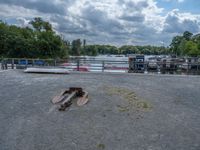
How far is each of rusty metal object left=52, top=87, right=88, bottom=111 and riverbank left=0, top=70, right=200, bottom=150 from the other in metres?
0.24

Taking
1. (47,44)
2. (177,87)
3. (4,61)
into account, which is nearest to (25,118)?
(177,87)

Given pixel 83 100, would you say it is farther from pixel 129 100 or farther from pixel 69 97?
pixel 129 100

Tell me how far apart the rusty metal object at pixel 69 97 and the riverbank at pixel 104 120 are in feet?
0.80

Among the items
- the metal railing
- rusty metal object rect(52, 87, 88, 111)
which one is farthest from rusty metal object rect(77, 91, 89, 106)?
the metal railing

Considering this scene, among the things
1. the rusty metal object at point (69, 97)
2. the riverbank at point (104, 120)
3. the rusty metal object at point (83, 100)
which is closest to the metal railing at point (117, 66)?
the riverbank at point (104, 120)

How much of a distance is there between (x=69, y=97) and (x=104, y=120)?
2040 mm

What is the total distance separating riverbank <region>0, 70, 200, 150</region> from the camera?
6.89 m

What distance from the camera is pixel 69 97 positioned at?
9.60 m

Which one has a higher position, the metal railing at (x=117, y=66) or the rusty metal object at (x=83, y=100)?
the metal railing at (x=117, y=66)

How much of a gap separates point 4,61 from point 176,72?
14.9m

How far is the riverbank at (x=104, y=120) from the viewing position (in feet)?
22.6

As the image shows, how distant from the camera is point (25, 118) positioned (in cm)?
834

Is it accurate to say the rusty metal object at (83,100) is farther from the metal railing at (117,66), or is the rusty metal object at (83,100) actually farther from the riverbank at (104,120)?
the metal railing at (117,66)

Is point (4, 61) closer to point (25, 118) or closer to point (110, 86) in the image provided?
point (110, 86)
